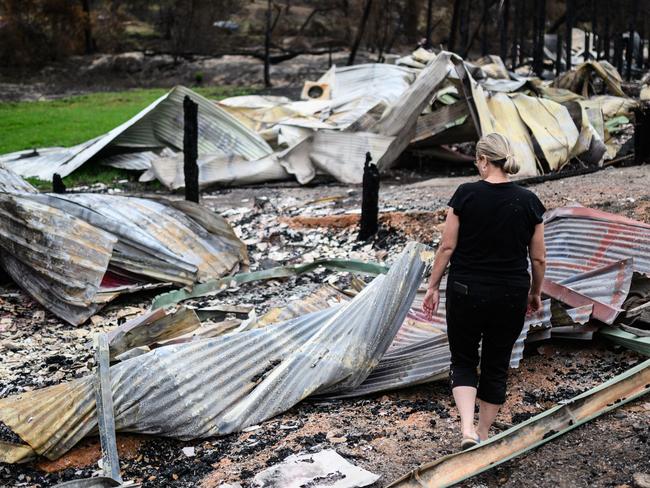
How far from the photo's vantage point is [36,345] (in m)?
5.43

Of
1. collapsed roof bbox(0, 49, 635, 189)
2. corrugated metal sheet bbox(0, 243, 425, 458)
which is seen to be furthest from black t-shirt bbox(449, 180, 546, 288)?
collapsed roof bbox(0, 49, 635, 189)

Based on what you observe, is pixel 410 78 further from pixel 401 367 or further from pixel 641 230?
pixel 401 367

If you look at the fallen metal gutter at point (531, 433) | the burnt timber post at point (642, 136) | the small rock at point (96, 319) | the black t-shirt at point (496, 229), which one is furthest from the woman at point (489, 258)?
the burnt timber post at point (642, 136)

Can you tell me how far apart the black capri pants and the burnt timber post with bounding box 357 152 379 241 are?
419 cm

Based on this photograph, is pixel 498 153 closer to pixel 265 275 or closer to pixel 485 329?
pixel 485 329

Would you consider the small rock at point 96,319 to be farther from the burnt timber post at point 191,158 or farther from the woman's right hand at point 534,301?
the woman's right hand at point 534,301

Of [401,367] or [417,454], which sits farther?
[401,367]

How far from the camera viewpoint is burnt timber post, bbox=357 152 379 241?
291 inches

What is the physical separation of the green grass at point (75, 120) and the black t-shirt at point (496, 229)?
330 inches

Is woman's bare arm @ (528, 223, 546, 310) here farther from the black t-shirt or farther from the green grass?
the green grass

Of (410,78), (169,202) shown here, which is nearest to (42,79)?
(410,78)

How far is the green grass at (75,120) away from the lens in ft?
37.6

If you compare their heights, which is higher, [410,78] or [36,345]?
[410,78]

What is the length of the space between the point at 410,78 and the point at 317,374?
1014 centimetres
